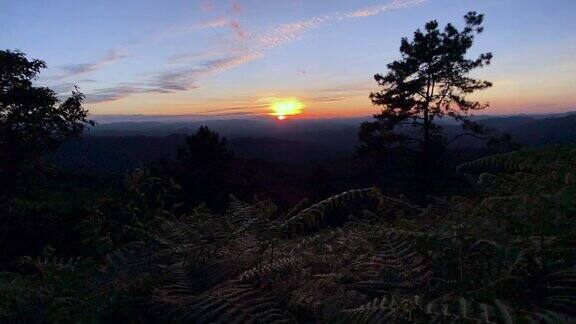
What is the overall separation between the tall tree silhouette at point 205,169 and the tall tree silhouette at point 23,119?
13.1m

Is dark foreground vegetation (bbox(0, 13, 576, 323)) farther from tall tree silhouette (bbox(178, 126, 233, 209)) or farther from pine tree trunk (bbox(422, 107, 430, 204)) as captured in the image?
tall tree silhouette (bbox(178, 126, 233, 209))

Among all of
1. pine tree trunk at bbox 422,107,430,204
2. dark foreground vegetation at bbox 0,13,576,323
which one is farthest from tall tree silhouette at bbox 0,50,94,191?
pine tree trunk at bbox 422,107,430,204

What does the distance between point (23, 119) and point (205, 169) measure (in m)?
17.2

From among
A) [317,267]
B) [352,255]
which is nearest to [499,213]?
[352,255]

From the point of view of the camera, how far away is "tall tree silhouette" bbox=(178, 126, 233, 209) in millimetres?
30984

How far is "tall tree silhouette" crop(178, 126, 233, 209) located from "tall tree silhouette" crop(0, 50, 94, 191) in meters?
13.1

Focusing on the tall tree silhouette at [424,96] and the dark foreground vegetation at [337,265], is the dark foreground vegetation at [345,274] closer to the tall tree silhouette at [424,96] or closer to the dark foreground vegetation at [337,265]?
the dark foreground vegetation at [337,265]

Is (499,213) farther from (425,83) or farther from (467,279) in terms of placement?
(425,83)

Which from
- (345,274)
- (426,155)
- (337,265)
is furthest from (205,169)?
(345,274)

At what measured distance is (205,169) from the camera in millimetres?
32844

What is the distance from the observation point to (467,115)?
2550cm

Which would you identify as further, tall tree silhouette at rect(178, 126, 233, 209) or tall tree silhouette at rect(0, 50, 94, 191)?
tall tree silhouette at rect(178, 126, 233, 209)

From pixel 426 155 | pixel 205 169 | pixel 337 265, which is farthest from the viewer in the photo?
pixel 205 169

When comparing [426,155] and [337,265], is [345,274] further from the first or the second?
[426,155]
